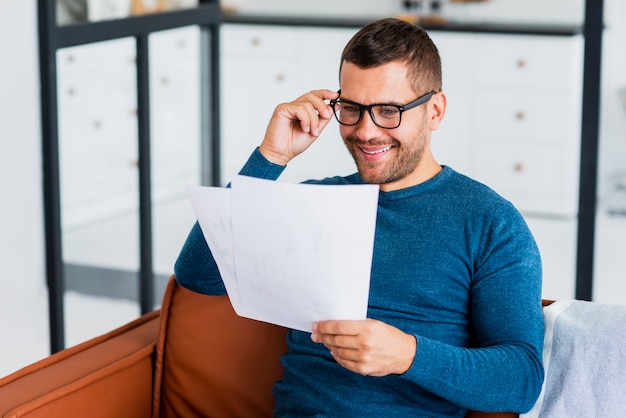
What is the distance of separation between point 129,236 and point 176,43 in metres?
0.69

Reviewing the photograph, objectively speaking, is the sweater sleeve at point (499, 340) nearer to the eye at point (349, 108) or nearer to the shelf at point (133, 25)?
the eye at point (349, 108)

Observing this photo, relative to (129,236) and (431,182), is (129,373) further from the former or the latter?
(129,236)

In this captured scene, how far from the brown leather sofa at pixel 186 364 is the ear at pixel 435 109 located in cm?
44

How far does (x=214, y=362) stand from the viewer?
170 centimetres

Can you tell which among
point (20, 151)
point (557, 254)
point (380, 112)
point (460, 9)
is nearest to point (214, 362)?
point (380, 112)

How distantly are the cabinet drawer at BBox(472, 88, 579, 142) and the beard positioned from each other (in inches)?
109

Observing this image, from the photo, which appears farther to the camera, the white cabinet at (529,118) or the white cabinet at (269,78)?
the white cabinet at (269,78)

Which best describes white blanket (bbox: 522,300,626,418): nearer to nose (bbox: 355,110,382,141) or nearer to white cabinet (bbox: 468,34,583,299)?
nose (bbox: 355,110,382,141)

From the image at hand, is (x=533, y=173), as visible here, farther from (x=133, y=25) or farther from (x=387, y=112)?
(x=387, y=112)

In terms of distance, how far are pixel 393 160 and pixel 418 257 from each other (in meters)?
0.15

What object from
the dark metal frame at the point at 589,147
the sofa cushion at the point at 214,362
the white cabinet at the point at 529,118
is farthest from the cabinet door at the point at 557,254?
the sofa cushion at the point at 214,362

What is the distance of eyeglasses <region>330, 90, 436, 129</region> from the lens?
4.83ft

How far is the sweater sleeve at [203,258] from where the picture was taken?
1.59 meters

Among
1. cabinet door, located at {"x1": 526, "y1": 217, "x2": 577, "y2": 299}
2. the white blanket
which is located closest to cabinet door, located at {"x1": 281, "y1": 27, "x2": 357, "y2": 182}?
cabinet door, located at {"x1": 526, "y1": 217, "x2": 577, "y2": 299}
